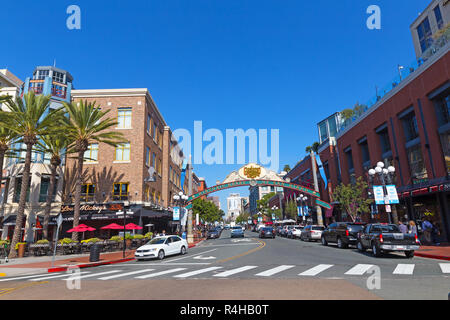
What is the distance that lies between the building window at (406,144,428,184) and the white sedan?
2163 cm

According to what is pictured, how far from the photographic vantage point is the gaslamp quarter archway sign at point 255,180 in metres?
43.5

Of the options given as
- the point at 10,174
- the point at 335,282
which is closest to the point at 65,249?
the point at 10,174

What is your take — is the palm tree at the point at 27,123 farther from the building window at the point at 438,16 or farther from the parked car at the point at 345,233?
the building window at the point at 438,16

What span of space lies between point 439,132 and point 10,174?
43.3 metres

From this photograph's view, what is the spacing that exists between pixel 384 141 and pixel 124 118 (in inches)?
1227

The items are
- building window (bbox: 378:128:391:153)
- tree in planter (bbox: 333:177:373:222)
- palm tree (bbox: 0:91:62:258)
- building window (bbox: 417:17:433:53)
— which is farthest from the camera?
building window (bbox: 417:17:433:53)

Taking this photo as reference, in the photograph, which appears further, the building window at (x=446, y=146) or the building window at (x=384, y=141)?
the building window at (x=384, y=141)

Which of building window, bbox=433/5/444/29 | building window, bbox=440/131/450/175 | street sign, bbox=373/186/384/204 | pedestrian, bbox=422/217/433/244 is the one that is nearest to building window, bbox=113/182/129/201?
street sign, bbox=373/186/384/204

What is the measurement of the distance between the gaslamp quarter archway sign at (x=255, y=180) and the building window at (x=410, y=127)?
17.5 m

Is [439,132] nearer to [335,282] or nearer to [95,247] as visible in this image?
[335,282]

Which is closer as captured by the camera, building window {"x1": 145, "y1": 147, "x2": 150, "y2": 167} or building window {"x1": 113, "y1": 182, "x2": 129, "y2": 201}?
building window {"x1": 113, "y1": 182, "x2": 129, "y2": 201}

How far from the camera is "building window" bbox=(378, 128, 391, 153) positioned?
33531mm

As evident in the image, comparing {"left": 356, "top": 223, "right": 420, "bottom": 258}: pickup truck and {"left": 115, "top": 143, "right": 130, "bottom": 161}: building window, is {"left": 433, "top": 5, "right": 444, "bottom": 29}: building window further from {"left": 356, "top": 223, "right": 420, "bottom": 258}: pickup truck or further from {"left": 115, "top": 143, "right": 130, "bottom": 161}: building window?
{"left": 115, "top": 143, "right": 130, "bottom": 161}: building window

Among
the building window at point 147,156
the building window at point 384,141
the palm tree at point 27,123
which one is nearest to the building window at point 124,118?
the building window at point 147,156
